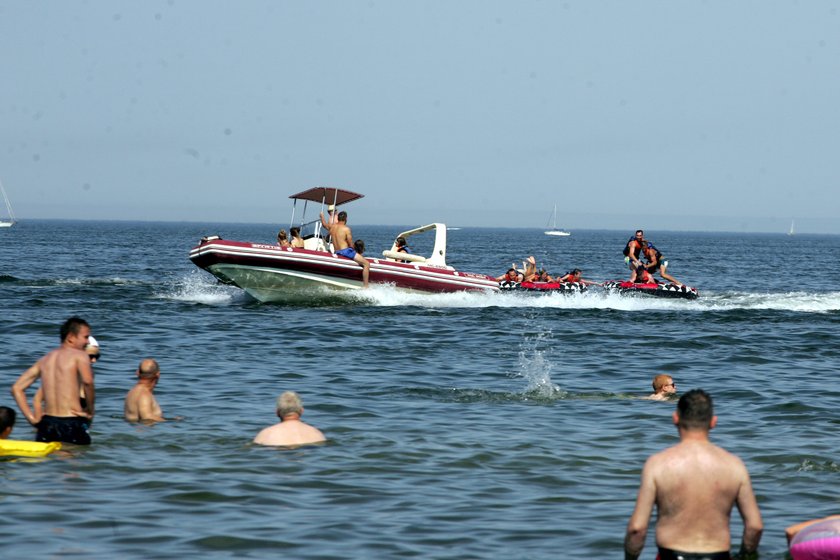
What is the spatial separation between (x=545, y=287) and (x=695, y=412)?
23.7 meters

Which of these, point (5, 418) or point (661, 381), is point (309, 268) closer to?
point (661, 381)

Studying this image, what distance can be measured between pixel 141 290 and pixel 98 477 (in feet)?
77.8

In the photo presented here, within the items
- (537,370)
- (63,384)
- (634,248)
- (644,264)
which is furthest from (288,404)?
(644,264)

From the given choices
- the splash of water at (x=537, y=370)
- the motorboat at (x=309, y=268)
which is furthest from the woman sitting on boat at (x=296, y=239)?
the splash of water at (x=537, y=370)

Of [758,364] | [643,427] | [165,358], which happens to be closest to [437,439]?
[643,427]

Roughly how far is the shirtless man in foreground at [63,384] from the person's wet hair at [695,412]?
513 cm

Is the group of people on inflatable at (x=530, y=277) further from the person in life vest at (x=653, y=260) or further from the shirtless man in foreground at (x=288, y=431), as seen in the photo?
the shirtless man in foreground at (x=288, y=431)

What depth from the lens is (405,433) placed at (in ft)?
38.2

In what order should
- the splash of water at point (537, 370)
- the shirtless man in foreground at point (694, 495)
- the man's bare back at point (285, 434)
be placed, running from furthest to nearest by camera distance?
the splash of water at point (537, 370)
the man's bare back at point (285, 434)
the shirtless man in foreground at point (694, 495)

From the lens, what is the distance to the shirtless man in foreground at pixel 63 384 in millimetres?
8977

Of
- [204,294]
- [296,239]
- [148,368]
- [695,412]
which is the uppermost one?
[296,239]

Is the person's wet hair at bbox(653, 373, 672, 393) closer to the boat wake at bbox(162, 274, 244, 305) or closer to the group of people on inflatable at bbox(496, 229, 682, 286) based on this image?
the group of people on inflatable at bbox(496, 229, 682, 286)

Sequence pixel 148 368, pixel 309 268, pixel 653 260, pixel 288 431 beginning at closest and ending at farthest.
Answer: pixel 288 431 → pixel 148 368 → pixel 309 268 → pixel 653 260

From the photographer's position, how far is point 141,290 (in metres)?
32.4
